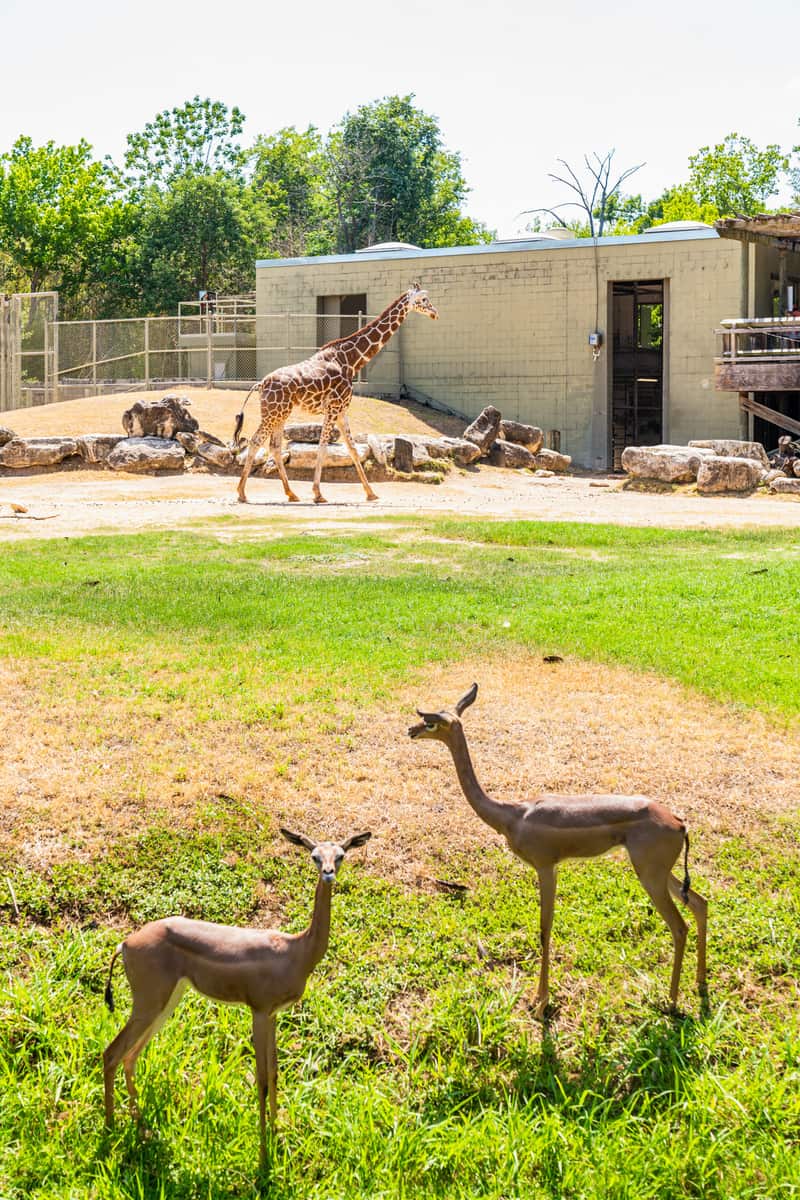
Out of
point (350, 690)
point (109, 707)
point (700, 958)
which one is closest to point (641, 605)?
point (350, 690)

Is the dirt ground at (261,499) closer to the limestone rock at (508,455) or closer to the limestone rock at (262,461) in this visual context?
the limestone rock at (262,461)

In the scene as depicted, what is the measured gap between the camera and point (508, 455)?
88.1 ft

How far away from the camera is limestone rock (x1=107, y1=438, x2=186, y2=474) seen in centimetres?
2283

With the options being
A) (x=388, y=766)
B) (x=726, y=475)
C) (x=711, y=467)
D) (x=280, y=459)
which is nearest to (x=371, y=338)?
(x=280, y=459)

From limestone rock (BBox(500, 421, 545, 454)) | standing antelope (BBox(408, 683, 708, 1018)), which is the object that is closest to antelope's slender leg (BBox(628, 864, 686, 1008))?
standing antelope (BBox(408, 683, 708, 1018))

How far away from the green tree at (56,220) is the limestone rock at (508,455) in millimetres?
28121

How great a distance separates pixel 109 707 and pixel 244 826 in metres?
1.67

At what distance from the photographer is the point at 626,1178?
355 centimetres

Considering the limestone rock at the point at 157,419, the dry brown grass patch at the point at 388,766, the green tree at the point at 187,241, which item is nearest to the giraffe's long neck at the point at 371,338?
the limestone rock at the point at 157,419

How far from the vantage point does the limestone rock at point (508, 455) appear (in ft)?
87.8

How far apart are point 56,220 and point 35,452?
3117 cm

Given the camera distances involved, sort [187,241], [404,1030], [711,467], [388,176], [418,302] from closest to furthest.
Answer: [404,1030]
[418,302]
[711,467]
[187,241]
[388,176]

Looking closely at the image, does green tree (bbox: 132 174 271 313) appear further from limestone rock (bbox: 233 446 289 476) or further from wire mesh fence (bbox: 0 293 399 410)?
limestone rock (bbox: 233 446 289 476)

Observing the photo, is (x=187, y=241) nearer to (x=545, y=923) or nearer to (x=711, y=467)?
(x=711, y=467)
